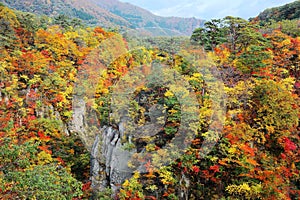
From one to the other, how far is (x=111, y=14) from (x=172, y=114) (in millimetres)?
103312

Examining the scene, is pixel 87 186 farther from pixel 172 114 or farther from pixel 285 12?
pixel 285 12

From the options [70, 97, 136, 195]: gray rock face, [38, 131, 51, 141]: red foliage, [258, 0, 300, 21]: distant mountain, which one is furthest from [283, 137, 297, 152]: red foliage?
[258, 0, 300, 21]: distant mountain

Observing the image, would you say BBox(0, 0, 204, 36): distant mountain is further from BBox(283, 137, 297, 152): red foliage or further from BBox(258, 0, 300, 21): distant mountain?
BBox(283, 137, 297, 152): red foliage

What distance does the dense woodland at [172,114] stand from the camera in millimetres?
8359

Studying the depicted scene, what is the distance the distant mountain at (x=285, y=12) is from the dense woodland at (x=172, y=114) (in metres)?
7.25

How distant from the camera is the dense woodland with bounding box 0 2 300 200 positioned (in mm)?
8359

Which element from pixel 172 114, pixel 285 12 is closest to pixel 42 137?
pixel 172 114

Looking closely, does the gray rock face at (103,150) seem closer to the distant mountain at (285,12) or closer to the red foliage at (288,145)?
the red foliage at (288,145)

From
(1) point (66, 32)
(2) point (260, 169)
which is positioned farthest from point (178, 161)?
(1) point (66, 32)

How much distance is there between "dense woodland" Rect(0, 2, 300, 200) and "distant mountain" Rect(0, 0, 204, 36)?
160 ft

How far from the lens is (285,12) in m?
25.5

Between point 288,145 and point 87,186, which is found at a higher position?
point 288,145

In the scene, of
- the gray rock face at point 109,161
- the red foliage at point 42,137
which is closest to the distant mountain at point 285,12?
the gray rock face at point 109,161

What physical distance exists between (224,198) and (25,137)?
9.21 m
